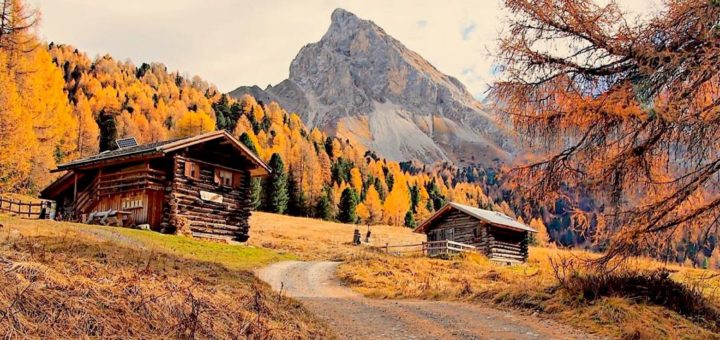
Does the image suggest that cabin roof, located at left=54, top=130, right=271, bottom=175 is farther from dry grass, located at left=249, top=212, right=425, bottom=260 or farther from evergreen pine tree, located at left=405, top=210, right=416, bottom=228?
evergreen pine tree, located at left=405, top=210, right=416, bottom=228

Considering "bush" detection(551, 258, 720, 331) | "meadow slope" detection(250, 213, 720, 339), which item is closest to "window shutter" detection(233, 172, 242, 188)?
"meadow slope" detection(250, 213, 720, 339)

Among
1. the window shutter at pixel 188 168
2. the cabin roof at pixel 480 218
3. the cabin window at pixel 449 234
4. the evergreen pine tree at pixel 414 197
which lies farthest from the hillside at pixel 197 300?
the evergreen pine tree at pixel 414 197

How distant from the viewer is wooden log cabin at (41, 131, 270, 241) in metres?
28.0

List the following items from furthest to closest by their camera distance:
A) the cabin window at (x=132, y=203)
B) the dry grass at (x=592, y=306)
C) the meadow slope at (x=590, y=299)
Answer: the cabin window at (x=132, y=203)
the meadow slope at (x=590, y=299)
the dry grass at (x=592, y=306)

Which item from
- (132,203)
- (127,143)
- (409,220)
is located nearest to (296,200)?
(409,220)

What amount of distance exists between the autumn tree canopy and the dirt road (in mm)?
2185

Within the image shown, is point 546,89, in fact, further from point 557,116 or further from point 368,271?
point 368,271

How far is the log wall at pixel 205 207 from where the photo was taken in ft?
92.2

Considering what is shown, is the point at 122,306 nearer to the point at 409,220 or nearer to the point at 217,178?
the point at 217,178

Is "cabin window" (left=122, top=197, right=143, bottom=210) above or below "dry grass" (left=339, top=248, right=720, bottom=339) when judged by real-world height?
above

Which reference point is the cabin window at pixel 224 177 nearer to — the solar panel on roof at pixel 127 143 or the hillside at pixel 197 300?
the solar panel on roof at pixel 127 143

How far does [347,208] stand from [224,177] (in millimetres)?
57253

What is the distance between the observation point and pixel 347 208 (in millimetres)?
87750

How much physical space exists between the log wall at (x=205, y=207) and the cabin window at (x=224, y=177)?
24 centimetres
